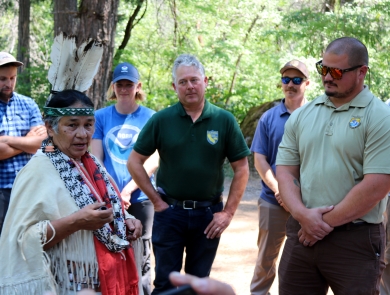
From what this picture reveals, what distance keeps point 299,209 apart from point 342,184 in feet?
1.13

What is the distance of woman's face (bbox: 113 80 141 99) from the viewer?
17.2 feet

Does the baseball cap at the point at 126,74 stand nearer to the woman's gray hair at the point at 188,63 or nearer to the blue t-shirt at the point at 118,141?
the blue t-shirt at the point at 118,141

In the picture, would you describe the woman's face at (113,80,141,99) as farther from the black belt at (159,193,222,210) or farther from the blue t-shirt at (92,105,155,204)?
the black belt at (159,193,222,210)

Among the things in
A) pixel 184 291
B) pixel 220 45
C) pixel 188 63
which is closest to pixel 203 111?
pixel 188 63

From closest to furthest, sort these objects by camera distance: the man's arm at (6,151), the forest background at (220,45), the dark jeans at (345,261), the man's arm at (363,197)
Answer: the man's arm at (363,197) < the dark jeans at (345,261) < the man's arm at (6,151) < the forest background at (220,45)

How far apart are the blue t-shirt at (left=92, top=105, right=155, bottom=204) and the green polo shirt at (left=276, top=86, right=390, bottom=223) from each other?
191 cm

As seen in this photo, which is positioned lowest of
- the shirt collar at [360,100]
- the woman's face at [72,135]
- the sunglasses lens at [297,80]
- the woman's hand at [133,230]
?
the woman's hand at [133,230]

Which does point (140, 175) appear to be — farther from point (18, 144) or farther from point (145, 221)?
point (18, 144)

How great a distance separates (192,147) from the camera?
4309 mm

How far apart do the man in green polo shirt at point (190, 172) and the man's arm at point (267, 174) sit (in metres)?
Answer: 0.58

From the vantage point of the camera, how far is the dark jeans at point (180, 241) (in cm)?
436

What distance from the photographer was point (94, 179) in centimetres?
332

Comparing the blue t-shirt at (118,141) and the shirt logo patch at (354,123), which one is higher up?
the shirt logo patch at (354,123)

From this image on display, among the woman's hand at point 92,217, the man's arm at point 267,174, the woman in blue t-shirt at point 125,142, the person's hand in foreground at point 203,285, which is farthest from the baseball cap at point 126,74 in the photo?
the person's hand in foreground at point 203,285
